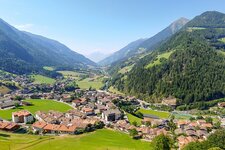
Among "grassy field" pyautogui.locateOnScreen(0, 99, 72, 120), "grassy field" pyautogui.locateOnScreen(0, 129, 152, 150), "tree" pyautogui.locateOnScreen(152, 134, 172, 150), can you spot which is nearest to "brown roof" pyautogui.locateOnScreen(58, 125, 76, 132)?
"grassy field" pyautogui.locateOnScreen(0, 129, 152, 150)

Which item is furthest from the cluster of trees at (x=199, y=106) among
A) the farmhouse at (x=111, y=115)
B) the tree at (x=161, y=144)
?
the tree at (x=161, y=144)

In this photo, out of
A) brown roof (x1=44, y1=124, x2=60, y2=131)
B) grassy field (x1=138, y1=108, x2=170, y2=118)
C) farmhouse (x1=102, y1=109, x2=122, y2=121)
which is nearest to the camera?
brown roof (x1=44, y1=124, x2=60, y2=131)

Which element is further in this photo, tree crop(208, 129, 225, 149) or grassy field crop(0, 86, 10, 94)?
grassy field crop(0, 86, 10, 94)

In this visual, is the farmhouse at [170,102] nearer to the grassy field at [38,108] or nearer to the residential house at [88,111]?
the residential house at [88,111]

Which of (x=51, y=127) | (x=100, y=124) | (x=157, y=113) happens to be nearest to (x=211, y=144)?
(x=100, y=124)

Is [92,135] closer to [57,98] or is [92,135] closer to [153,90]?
[57,98]

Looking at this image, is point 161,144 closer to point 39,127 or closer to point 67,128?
point 67,128

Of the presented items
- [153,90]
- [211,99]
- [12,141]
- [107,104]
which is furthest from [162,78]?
[12,141]

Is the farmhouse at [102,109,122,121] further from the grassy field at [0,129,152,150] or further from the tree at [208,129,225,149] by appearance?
the tree at [208,129,225,149]
